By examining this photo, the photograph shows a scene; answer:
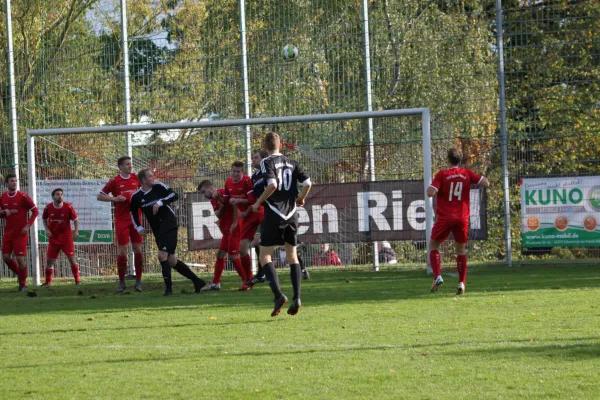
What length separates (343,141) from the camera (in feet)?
61.4

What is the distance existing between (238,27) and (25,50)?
4876 mm

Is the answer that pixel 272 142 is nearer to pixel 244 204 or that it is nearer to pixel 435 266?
pixel 435 266

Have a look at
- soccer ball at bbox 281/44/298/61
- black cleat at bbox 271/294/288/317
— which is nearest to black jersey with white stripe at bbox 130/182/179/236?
black cleat at bbox 271/294/288/317

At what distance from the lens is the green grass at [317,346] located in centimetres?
622

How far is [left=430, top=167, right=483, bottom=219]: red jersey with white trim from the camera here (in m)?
12.7

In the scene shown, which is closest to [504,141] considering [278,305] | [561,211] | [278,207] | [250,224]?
[561,211]

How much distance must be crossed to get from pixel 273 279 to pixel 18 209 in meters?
8.74

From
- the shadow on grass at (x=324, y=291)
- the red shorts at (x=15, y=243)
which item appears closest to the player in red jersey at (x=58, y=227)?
the red shorts at (x=15, y=243)

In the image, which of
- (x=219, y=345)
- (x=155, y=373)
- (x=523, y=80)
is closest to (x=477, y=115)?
(x=523, y=80)

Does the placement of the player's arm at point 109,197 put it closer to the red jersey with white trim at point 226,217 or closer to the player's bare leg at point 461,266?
the red jersey with white trim at point 226,217

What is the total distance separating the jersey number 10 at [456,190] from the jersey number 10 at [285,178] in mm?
3072

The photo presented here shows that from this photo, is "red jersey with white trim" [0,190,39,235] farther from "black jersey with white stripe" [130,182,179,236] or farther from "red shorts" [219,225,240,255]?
"red shorts" [219,225,240,255]

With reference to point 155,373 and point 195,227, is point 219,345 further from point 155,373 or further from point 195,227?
point 195,227

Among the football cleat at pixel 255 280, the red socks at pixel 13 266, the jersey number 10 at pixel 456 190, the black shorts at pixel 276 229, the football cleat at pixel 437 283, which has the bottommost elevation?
the football cleat at pixel 255 280
